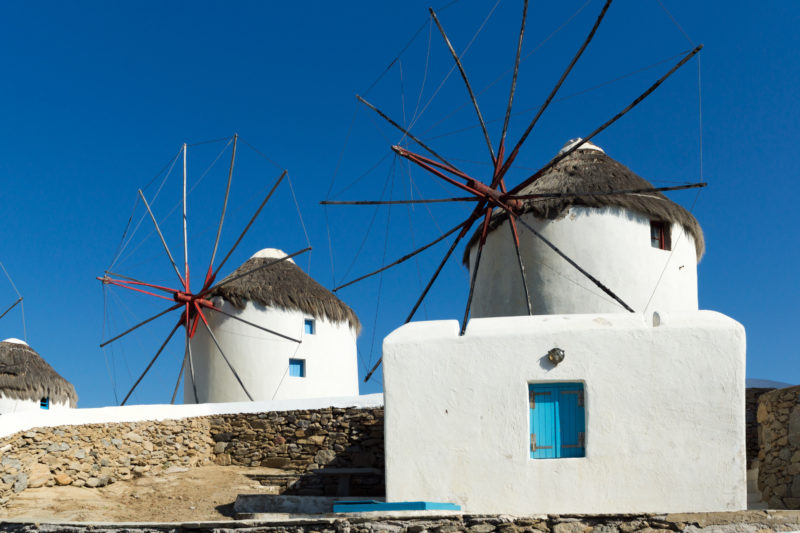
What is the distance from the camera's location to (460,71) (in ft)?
47.4

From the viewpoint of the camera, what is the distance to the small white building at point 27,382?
22.4 m

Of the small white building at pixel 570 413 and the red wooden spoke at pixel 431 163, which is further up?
the red wooden spoke at pixel 431 163

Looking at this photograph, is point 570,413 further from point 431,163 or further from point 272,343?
point 272,343

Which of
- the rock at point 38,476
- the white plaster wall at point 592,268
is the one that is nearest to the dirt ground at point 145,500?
the rock at point 38,476

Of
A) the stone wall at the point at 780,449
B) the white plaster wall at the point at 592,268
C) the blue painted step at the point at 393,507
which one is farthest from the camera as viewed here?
the white plaster wall at the point at 592,268

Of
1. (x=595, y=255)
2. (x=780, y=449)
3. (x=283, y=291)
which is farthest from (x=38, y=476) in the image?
(x=780, y=449)

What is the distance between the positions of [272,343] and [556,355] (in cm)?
1173

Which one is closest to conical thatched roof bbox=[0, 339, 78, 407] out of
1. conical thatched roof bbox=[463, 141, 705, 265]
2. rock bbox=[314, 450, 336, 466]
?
rock bbox=[314, 450, 336, 466]

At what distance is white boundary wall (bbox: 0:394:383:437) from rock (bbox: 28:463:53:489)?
1.87 ft

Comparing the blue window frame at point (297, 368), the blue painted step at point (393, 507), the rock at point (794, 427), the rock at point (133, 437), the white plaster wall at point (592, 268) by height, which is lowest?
the blue painted step at point (393, 507)

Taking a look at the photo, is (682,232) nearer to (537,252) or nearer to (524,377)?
(537,252)

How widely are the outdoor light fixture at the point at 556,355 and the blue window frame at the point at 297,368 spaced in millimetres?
11863

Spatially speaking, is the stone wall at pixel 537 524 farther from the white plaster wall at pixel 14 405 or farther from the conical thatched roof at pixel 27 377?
the conical thatched roof at pixel 27 377

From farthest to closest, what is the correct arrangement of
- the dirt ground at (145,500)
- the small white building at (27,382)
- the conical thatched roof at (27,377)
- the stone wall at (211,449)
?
the conical thatched roof at (27,377) → the small white building at (27,382) → the stone wall at (211,449) → the dirt ground at (145,500)
